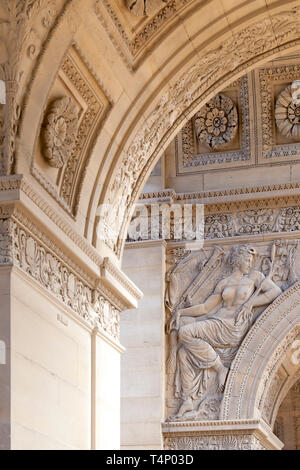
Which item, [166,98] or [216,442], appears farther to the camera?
[216,442]

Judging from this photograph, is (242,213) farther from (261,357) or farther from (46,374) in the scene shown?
(46,374)

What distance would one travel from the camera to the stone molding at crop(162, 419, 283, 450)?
14.4m

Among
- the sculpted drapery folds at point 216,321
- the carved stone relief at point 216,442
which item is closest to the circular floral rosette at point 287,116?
the sculpted drapery folds at point 216,321

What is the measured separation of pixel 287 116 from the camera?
1577 centimetres

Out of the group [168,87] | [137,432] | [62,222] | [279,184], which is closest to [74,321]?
[62,222]

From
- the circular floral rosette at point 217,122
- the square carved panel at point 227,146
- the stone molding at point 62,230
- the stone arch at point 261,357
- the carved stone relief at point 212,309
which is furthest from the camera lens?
the circular floral rosette at point 217,122

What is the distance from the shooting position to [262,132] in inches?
623

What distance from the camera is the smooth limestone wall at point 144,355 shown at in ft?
48.1

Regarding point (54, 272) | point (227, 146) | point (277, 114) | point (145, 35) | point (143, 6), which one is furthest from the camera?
point (227, 146)

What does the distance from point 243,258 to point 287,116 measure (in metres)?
2.38

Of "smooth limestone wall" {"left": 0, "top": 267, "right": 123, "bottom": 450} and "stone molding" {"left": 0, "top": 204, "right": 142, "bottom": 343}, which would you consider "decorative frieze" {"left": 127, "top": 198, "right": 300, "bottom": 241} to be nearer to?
"stone molding" {"left": 0, "top": 204, "right": 142, "bottom": 343}

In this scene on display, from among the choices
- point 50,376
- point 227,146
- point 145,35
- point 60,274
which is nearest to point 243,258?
point 227,146

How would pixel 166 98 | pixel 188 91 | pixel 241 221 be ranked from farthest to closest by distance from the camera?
pixel 241 221 → pixel 188 91 → pixel 166 98

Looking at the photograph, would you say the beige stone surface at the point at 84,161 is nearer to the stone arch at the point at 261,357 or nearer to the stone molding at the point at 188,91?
the stone molding at the point at 188,91
